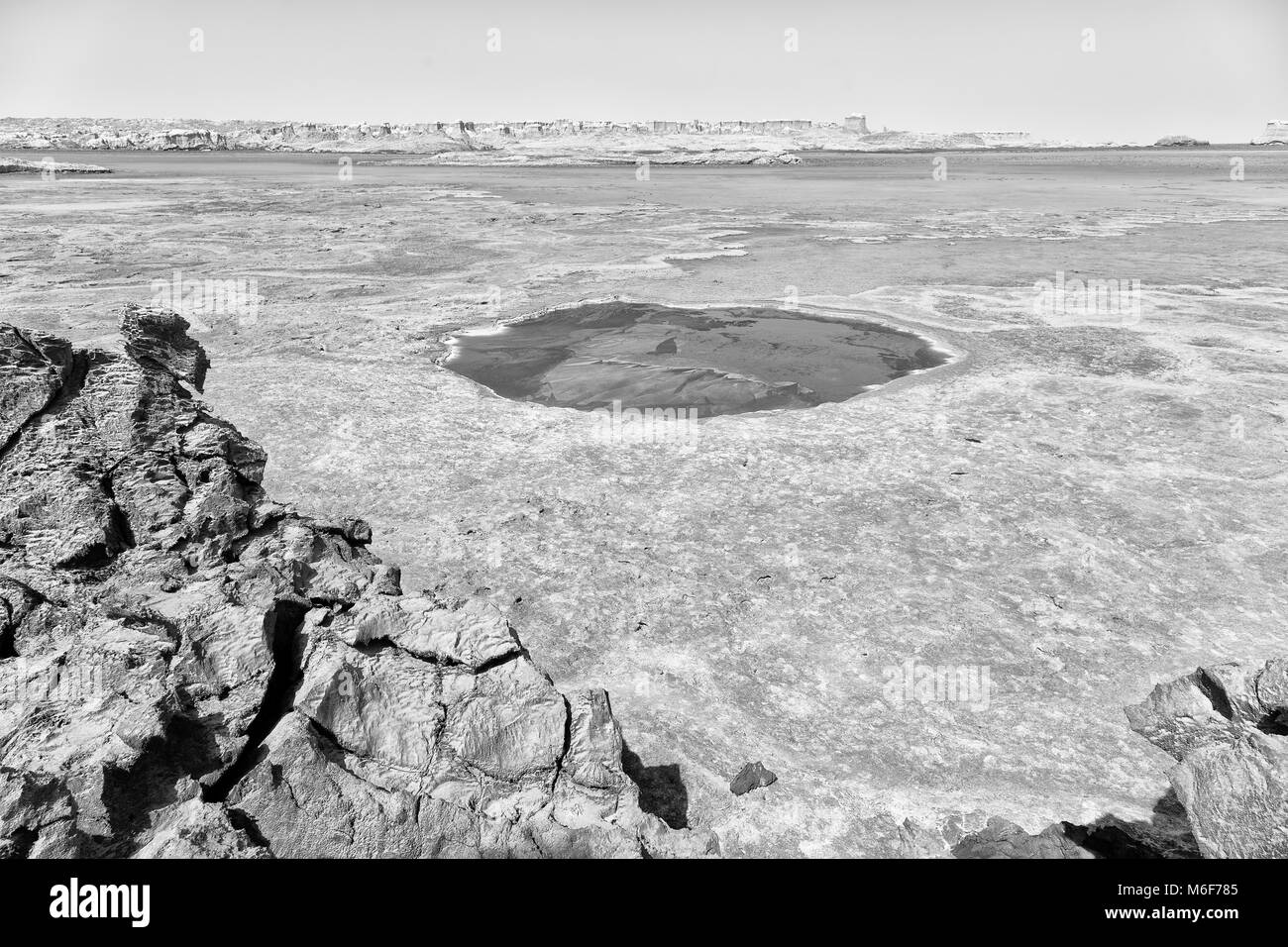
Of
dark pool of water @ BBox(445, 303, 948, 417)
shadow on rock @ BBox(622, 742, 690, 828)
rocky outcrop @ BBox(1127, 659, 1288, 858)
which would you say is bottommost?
shadow on rock @ BBox(622, 742, 690, 828)

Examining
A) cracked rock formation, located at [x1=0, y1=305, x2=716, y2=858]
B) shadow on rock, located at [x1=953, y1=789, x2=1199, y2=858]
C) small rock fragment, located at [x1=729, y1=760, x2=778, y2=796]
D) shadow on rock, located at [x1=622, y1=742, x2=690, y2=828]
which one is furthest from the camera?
small rock fragment, located at [x1=729, y1=760, x2=778, y2=796]

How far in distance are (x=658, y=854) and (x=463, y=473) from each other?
4.88m

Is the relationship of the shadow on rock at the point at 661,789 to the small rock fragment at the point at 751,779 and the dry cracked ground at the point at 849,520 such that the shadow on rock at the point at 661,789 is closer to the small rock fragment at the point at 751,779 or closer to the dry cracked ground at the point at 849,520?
the dry cracked ground at the point at 849,520

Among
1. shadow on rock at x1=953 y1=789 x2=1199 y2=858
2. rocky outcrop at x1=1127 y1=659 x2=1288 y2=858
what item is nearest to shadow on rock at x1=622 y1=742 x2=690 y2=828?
shadow on rock at x1=953 y1=789 x2=1199 y2=858

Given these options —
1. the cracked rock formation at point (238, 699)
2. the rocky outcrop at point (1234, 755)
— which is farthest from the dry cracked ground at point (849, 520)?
the cracked rock formation at point (238, 699)

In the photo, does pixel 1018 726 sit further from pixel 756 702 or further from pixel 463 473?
pixel 463 473

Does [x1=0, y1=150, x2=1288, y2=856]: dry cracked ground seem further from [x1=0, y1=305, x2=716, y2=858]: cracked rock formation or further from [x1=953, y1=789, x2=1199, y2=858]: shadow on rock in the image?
[x1=0, y1=305, x2=716, y2=858]: cracked rock formation

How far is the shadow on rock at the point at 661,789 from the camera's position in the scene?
11.6ft

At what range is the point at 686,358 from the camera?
1076 centimetres

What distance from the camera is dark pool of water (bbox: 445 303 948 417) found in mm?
9289

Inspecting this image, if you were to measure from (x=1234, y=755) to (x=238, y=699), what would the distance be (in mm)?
3603

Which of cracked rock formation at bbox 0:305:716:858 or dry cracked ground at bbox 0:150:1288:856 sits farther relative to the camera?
dry cracked ground at bbox 0:150:1288:856

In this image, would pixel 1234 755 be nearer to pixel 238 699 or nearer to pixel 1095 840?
pixel 1095 840

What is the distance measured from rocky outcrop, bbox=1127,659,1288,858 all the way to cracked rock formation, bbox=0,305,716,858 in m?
1.77
